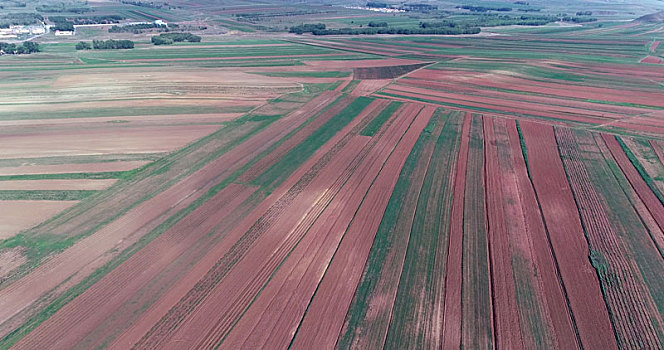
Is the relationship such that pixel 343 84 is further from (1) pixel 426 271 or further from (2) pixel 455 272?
(2) pixel 455 272

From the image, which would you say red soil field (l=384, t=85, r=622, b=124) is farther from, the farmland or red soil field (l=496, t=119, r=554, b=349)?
red soil field (l=496, t=119, r=554, b=349)

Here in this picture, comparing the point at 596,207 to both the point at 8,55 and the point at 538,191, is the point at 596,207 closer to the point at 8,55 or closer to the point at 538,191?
the point at 538,191

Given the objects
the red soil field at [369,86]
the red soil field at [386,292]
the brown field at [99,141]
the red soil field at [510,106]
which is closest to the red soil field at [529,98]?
the red soil field at [510,106]

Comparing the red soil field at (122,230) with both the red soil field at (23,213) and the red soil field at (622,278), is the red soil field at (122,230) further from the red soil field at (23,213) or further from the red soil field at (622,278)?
the red soil field at (622,278)

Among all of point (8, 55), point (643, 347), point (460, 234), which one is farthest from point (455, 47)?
point (8, 55)

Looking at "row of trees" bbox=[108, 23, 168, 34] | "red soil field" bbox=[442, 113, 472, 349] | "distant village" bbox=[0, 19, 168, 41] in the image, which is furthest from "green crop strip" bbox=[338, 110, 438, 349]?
"distant village" bbox=[0, 19, 168, 41]

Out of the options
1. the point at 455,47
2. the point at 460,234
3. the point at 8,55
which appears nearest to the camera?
the point at 460,234
